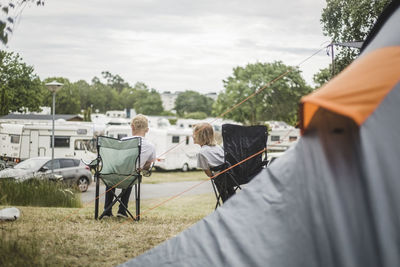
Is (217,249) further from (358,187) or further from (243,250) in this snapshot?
(358,187)

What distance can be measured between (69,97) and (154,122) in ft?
98.3

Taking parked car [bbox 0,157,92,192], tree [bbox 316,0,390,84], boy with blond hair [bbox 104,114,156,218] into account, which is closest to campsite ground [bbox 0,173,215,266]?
boy with blond hair [bbox 104,114,156,218]

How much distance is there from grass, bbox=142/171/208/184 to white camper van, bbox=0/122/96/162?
2.63 m

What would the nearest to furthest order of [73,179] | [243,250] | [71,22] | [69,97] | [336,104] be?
[336,104] → [243,250] → [71,22] → [73,179] → [69,97]

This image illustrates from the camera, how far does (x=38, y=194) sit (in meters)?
7.05

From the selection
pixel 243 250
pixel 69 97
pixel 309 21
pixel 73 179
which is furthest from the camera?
pixel 69 97

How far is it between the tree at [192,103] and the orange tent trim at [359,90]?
282ft

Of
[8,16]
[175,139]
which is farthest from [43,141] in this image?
[8,16]

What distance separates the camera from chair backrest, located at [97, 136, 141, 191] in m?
4.72

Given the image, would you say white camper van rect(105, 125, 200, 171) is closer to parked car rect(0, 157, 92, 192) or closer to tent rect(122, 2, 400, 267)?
parked car rect(0, 157, 92, 192)

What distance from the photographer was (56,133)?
16.1 m

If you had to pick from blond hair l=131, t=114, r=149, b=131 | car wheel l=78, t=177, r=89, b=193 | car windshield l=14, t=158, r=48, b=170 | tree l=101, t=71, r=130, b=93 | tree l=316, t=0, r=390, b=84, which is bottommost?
car wheel l=78, t=177, r=89, b=193

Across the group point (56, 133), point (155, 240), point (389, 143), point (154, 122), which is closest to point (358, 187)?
point (389, 143)

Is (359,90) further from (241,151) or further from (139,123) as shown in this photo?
(139,123)
